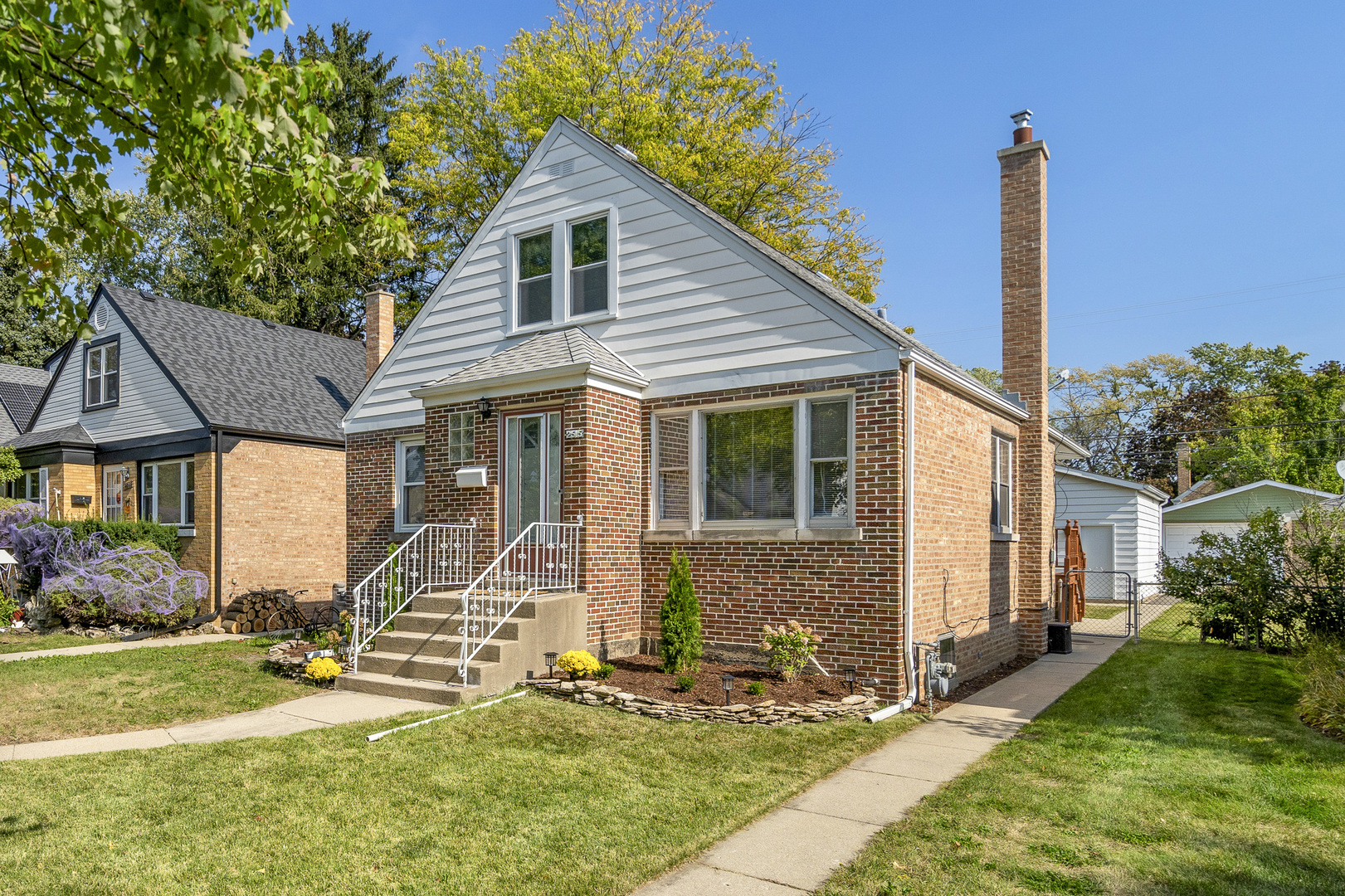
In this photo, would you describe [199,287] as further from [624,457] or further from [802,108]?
[624,457]

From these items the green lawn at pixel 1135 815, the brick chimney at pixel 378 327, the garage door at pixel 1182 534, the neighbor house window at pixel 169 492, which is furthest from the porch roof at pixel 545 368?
the garage door at pixel 1182 534

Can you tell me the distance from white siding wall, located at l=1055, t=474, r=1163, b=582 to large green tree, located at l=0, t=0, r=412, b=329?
23.2m

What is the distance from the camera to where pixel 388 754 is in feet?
22.4

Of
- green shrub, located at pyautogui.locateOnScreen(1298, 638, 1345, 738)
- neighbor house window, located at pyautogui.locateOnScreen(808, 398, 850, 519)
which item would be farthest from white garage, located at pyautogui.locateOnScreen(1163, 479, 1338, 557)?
neighbor house window, located at pyautogui.locateOnScreen(808, 398, 850, 519)

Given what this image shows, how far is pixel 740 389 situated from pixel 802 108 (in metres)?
17.2

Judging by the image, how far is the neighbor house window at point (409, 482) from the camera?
1403cm

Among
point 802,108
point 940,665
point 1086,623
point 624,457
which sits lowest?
point 1086,623

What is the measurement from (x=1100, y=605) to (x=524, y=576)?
19280 mm

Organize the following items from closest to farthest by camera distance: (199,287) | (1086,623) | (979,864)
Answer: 1. (979,864)
2. (1086,623)
3. (199,287)

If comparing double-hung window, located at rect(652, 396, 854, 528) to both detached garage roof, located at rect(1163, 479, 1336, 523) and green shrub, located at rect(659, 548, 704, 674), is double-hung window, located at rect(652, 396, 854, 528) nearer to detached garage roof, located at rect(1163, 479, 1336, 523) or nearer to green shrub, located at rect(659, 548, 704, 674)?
green shrub, located at rect(659, 548, 704, 674)

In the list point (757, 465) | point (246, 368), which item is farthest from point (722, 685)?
point (246, 368)

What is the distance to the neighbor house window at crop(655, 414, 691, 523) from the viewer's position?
1072 cm

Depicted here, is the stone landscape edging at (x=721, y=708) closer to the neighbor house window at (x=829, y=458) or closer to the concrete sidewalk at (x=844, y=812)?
the concrete sidewalk at (x=844, y=812)

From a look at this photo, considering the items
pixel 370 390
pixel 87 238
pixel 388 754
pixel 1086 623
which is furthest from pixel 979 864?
pixel 1086 623
